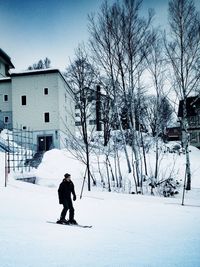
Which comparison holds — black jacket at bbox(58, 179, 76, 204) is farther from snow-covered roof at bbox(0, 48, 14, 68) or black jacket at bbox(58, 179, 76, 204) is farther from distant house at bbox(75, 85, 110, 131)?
snow-covered roof at bbox(0, 48, 14, 68)

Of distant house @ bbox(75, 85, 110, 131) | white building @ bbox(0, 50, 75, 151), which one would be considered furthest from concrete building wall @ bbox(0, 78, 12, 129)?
distant house @ bbox(75, 85, 110, 131)

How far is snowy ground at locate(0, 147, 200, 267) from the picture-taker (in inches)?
211

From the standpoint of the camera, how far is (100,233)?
7691mm

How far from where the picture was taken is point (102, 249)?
609 centimetres

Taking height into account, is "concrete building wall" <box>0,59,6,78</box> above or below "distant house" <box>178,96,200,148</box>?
above

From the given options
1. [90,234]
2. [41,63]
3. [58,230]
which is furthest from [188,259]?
[41,63]

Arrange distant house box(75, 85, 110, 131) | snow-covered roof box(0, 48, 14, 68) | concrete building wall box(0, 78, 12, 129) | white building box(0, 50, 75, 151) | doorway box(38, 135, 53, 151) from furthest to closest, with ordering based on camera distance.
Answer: snow-covered roof box(0, 48, 14, 68), concrete building wall box(0, 78, 12, 129), white building box(0, 50, 75, 151), doorway box(38, 135, 53, 151), distant house box(75, 85, 110, 131)

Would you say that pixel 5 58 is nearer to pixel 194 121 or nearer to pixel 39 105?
pixel 39 105

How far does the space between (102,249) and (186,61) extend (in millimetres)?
14116

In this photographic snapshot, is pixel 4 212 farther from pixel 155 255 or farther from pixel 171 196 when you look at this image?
pixel 171 196

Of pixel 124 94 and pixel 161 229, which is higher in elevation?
pixel 124 94

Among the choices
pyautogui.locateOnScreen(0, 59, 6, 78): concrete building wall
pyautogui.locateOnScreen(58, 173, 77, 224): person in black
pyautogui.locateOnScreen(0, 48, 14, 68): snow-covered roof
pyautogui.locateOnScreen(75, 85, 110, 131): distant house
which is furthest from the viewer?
pyautogui.locateOnScreen(0, 59, 6, 78): concrete building wall

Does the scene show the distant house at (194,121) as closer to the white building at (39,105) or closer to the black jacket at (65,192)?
the white building at (39,105)

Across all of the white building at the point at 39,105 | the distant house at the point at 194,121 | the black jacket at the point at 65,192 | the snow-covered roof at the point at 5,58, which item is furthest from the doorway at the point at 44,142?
the black jacket at the point at 65,192
